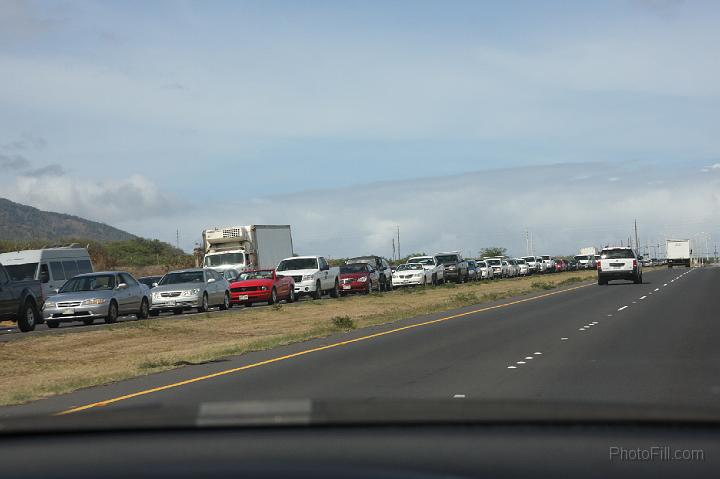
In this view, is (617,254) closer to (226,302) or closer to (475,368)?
(226,302)

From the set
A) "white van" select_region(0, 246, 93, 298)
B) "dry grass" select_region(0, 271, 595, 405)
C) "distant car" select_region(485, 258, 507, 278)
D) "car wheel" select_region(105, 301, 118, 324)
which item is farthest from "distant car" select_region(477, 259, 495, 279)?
"car wheel" select_region(105, 301, 118, 324)

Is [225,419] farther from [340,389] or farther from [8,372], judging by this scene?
[8,372]

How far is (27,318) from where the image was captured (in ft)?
88.8

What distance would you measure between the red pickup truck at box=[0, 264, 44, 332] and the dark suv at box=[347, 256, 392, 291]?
25383 mm

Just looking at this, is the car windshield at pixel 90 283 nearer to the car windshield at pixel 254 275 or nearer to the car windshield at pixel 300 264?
the car windshield at pixel 254 275

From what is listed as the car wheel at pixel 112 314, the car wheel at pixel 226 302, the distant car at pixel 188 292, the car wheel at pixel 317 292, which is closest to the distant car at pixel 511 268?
the car wheel at pixel 317 292

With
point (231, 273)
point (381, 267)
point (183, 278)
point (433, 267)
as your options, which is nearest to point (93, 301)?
point (183, 278)

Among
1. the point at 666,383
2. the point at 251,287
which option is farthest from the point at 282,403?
the point at 251,287

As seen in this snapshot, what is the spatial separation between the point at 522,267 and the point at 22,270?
59954 mm

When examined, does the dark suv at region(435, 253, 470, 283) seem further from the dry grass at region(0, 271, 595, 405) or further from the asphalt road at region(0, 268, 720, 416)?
the asphalt road at region(0, 268, 720, 416)

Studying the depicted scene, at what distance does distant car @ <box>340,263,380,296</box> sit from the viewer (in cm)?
4750

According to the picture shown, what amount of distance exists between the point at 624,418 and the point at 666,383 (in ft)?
30.0

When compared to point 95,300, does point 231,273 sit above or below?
above

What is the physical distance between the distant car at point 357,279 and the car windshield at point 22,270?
18160mm
